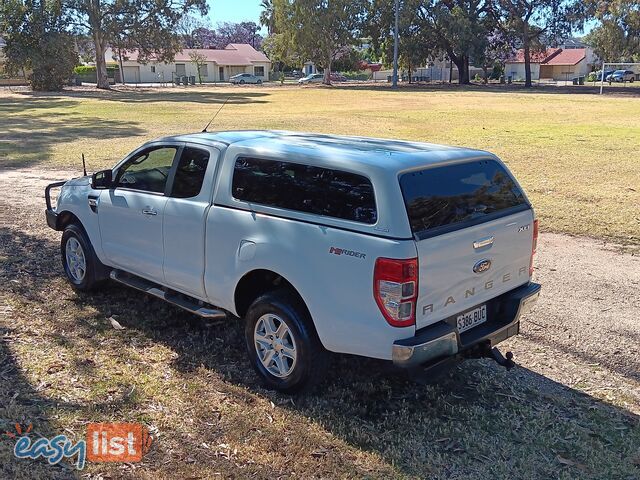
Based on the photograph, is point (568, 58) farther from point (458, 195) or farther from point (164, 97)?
point (458, 195)

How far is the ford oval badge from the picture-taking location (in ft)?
13.3

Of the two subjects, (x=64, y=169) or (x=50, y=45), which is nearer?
(x=64, y=169)

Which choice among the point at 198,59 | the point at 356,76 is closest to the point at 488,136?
the point at 198,59

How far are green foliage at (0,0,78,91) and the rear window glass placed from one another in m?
57.9

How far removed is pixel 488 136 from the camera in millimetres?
20719

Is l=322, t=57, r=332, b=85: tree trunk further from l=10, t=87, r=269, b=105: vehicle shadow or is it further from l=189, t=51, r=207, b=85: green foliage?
l=189, t=51, r=207, b=85: green foliage

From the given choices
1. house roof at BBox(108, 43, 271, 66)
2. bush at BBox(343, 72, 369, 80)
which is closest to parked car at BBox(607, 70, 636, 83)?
bush at BBox(343, 72, 369, 80)

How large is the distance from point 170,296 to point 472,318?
2.43 meters

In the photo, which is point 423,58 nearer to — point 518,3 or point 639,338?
point 518,3

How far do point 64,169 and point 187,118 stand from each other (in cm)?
1535

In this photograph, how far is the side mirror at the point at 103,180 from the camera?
5.68 metres

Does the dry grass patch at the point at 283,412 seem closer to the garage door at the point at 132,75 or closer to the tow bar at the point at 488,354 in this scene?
the tow bar at the point at 488,354

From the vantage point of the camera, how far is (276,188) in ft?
14.2

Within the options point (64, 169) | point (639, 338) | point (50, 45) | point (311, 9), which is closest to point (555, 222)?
point (639, 338)
